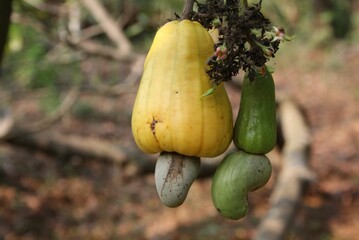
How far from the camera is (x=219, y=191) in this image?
1304mm

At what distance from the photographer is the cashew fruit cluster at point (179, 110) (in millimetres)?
1204

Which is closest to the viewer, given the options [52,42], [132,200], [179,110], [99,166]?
[179,110]

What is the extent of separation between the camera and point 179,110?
1204 millimetres

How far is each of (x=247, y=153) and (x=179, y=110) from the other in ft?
0.73

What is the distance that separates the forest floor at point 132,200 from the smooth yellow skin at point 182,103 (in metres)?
4.09

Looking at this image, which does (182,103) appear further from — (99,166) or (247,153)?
(99,166)

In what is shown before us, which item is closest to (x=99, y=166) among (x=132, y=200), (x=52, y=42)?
(x=132, y=200)

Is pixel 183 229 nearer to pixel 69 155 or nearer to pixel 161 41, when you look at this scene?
pixel 69 155

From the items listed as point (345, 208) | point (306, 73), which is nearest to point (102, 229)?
point (345, 208)

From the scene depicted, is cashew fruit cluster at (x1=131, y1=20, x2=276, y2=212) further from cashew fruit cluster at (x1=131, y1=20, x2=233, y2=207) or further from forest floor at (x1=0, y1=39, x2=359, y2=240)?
forest floor at (x1=0, y1=39, x2=359, y2=240)

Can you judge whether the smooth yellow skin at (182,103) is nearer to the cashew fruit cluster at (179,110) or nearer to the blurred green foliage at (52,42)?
the cashew fruit cluster at (179,110)

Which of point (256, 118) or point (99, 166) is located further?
point (99, 166)

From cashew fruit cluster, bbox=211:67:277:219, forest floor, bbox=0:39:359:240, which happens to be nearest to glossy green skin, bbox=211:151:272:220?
cashew fruit cluster, bbox=211:67:277:219

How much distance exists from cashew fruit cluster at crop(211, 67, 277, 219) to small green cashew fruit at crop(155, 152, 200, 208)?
0.08m
